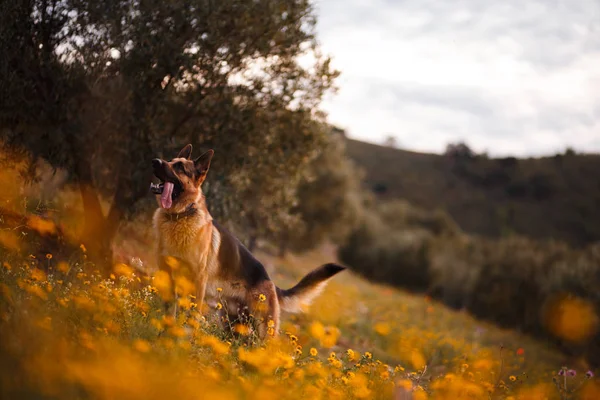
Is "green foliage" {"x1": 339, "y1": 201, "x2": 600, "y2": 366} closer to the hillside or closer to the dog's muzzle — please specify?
the dog's muzzle

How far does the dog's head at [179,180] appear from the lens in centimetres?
616

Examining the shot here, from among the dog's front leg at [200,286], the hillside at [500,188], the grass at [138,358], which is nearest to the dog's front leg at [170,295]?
the grass at [138,358]

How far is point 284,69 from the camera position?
10.5 metres

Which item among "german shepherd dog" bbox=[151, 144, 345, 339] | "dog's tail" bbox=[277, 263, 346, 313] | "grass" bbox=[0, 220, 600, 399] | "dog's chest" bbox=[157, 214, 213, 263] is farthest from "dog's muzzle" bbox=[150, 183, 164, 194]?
"dog's tail" bbox=[277, 263, 346, 313]

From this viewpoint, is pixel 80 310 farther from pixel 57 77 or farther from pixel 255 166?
pixel 255 166

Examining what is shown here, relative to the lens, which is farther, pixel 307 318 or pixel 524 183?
pixel 524 183

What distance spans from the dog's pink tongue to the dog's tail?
224 centimetres

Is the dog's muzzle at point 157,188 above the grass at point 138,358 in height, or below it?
above

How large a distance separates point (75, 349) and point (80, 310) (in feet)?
3.26

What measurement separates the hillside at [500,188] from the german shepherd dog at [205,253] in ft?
277

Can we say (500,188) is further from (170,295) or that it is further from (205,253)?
(170,295)

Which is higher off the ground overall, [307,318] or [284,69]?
[284,69]

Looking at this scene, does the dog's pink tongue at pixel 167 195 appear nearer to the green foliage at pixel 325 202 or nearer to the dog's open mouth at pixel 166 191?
the dog's open mouth at pixel 166 191

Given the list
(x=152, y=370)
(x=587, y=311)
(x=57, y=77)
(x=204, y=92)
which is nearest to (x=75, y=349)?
(x=152, y=370)
